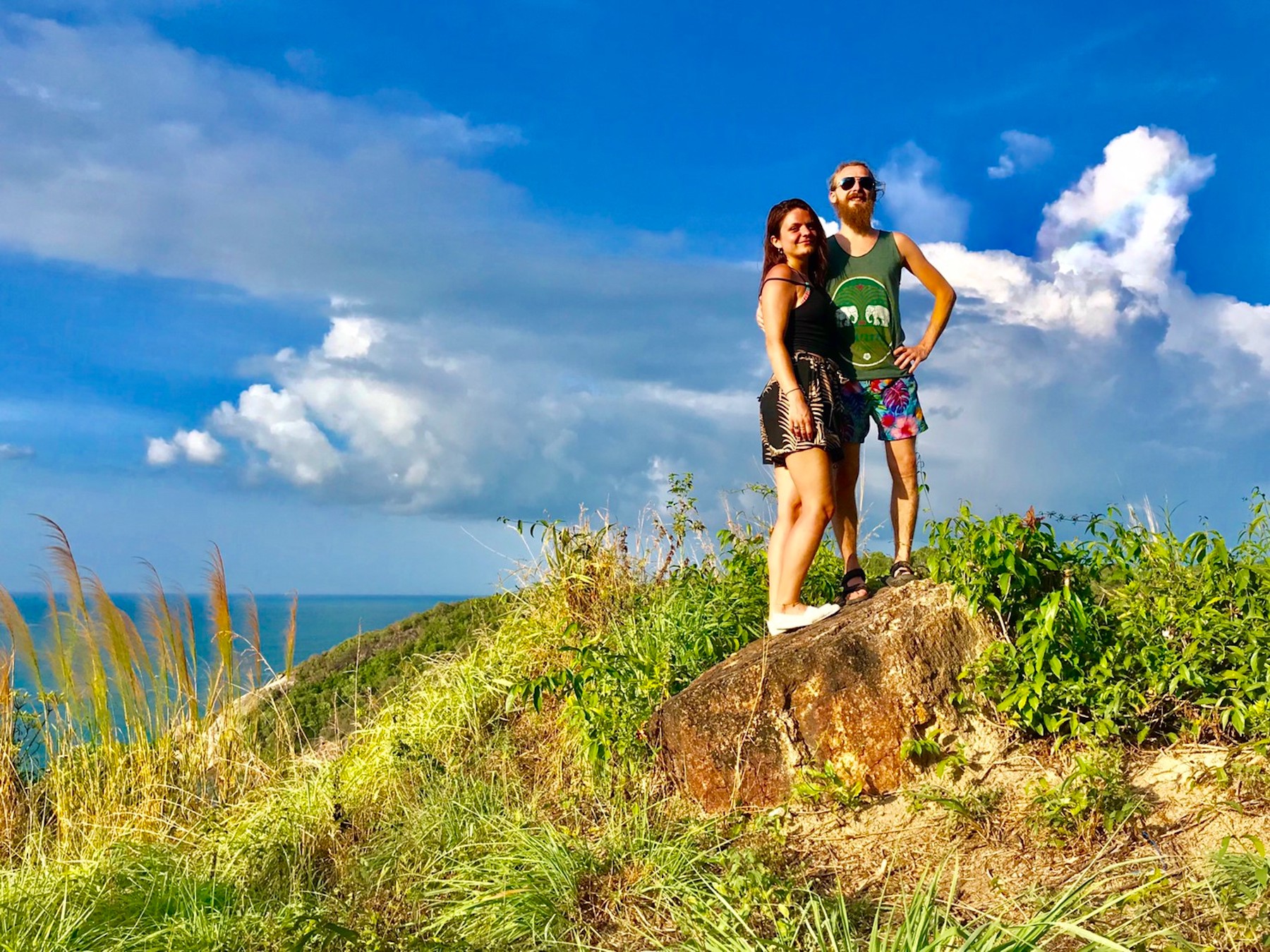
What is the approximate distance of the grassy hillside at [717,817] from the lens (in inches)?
145

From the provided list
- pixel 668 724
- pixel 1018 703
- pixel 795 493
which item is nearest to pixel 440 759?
pixel 668 724

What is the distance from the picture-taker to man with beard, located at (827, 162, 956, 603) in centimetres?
529

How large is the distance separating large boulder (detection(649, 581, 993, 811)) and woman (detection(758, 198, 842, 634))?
1.16 feet

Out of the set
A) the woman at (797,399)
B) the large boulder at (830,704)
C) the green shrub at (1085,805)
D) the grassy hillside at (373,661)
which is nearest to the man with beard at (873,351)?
the woman at (797,399)

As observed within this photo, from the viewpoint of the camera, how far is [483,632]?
8.24 meters

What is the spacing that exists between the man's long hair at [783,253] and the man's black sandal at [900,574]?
61.1 inches

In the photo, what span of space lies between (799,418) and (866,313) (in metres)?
0.84

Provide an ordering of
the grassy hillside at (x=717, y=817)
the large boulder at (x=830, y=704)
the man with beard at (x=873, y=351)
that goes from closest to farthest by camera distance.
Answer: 1. the grassy hillside at (x=717, y=817)
2. the large boulder at (x=830, y=704)
3. the man with beard at (x=873, y=351)

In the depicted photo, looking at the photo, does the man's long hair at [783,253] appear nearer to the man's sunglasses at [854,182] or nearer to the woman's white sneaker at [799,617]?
the man's sunglasses at [854,182]

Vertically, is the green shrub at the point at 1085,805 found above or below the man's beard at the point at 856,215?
below

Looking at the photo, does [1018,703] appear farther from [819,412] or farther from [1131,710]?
[819,412]

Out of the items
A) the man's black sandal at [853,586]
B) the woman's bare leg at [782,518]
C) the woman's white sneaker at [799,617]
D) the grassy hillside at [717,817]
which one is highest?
the woman's bare leg at [782,518]

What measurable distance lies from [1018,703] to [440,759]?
11.2 feet

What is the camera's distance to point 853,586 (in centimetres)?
542
